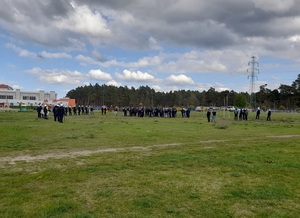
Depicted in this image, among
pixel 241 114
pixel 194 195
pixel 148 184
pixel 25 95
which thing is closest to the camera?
pixel 194 195

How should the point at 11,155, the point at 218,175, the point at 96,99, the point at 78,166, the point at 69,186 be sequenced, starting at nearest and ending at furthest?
the point at 69,186 < the point at 218,175 < the point at 78,166 < the point at 11,155 < the point at 96,99

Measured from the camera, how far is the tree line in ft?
451

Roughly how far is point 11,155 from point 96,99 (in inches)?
5551

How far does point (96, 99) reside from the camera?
151m

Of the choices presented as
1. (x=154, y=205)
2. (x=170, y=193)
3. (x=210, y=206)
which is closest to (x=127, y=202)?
(x=154, y=205)

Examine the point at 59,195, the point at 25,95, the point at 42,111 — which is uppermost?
the point at 25,95

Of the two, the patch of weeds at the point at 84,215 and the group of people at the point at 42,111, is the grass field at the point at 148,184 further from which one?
the group of people at the point at 42,111

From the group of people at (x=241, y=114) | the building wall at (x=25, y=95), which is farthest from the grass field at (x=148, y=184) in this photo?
the building wall at (x=25, y=95)

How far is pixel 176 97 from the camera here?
6368 inches

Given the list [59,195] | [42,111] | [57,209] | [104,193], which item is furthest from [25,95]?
[57,209]

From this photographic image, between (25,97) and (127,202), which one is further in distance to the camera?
(25,97)

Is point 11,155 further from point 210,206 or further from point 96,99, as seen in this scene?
point 96,99

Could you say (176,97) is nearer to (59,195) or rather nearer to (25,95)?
(25,95)

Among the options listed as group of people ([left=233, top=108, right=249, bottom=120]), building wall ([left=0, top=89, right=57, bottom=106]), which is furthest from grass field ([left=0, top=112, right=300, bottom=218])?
building wall ([left=0, top=89, right=57, bottom=106])
